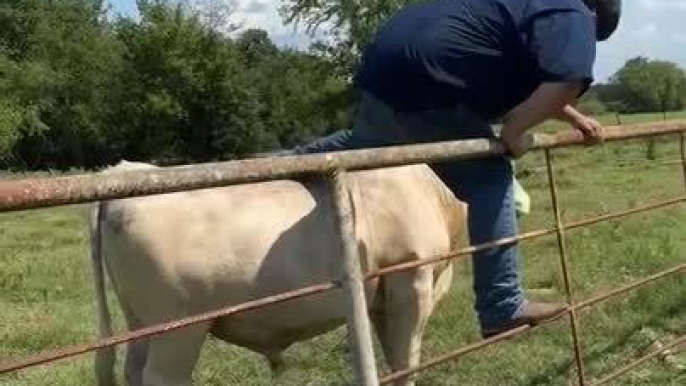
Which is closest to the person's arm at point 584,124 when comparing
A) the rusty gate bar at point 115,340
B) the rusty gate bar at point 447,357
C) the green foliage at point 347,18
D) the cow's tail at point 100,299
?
the rusty gate bar at point 447,357

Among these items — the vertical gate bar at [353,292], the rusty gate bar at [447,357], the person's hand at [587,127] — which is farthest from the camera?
the person's hand at [587,127]

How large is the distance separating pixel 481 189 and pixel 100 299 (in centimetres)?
144

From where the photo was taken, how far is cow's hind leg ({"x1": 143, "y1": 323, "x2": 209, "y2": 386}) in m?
4.07

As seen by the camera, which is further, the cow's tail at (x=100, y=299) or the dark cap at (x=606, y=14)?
the dark cap at (x=606, y=14)

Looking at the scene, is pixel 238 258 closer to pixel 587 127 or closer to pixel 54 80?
pixel 587 127

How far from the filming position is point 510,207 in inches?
175

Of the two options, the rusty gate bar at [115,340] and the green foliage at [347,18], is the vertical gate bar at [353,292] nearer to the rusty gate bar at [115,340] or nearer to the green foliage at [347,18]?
the rusty gate bar at [115,340]

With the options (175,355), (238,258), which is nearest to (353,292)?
(238,258)

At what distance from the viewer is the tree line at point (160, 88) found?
5612cm

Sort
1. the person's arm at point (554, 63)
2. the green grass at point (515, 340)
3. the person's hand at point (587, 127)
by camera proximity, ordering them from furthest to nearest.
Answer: the green grass at point (515, 340), the person's hand at point (587, 127), the person's arm at point (554, 63)

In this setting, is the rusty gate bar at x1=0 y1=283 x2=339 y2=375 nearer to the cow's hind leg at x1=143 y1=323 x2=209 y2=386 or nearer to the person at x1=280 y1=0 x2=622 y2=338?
→ the cow's hind leg at x1=143 y1=323 x2=209 y2=386

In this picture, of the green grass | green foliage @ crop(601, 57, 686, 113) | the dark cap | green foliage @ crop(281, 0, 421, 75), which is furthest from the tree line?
the dark cap

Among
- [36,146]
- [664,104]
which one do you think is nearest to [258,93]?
[36,146]

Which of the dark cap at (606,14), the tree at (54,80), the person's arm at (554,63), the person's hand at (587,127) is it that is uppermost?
the tree at (54,80)
